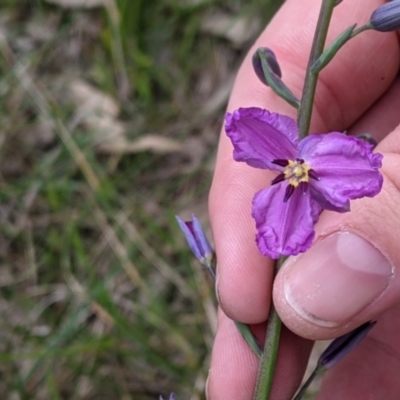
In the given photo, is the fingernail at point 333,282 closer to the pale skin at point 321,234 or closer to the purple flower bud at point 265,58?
the pale skin at point 321,234

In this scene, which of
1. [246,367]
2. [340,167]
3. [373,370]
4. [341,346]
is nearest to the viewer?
[340,167]

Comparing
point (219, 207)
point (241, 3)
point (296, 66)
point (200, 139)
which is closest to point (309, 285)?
point (219, 207)

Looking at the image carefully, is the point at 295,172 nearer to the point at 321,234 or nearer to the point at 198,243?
the point at 321,234

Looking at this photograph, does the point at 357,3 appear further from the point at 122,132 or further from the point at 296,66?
the point at 122,132

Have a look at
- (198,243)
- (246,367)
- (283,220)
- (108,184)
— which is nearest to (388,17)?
(283,220)

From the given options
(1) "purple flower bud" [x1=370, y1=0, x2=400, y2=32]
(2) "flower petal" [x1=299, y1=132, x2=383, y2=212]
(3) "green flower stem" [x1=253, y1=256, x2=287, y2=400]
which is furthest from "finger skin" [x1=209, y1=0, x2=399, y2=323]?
(1) "purple flower bud" [x1=370, y1=0, x2=400, y2=32]

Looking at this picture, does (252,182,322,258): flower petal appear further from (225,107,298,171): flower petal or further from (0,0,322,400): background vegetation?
(0,0,322,400): background vegetation

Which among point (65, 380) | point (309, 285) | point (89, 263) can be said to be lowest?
point (65, 380)
